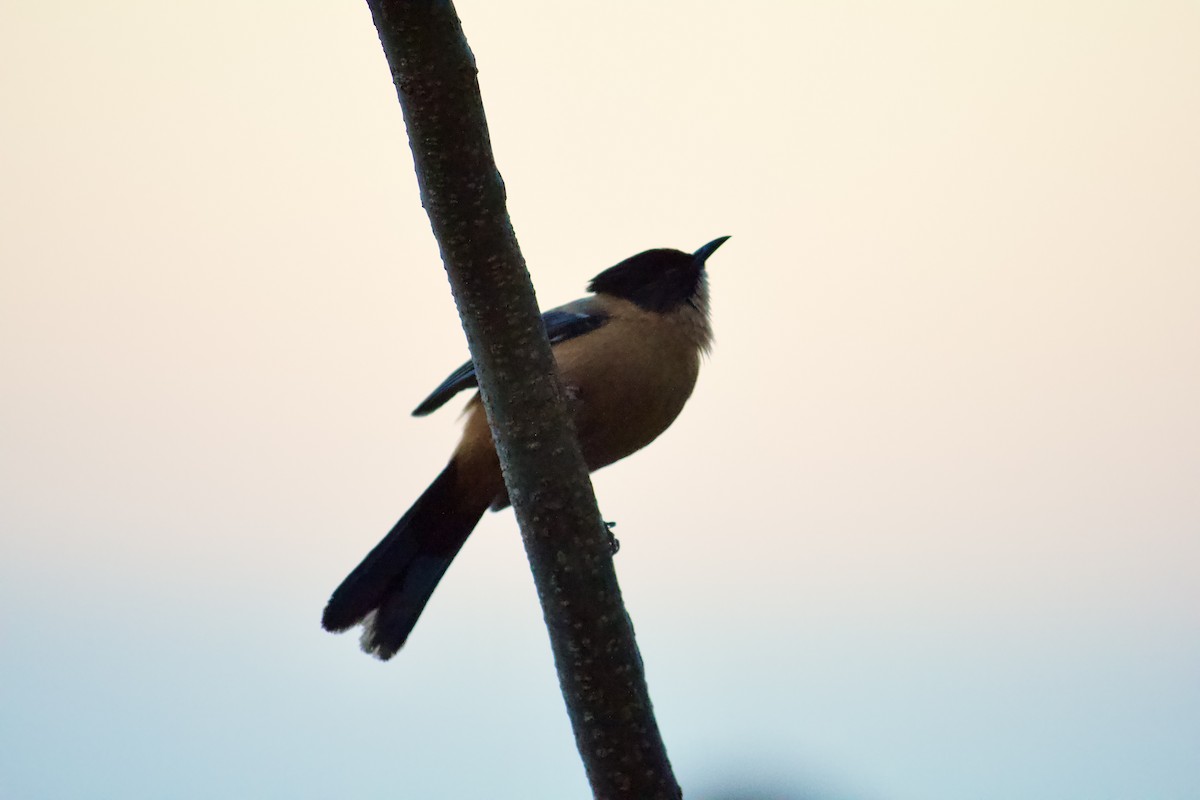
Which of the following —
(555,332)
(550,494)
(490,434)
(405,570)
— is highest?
(555,332)

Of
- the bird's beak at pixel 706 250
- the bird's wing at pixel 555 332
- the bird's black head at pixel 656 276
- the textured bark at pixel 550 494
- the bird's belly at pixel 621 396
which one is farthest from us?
the bird's beak at pixel 706 250

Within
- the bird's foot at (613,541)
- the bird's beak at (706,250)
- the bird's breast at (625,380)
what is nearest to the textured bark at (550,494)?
the bird's foot at (613,541)

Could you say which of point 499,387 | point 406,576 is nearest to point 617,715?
point 499,387

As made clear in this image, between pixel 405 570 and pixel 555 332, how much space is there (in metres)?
0.98

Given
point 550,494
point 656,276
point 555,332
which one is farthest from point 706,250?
point 550,494

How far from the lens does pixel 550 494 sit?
8.08 feet

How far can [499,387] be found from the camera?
2.41 meters

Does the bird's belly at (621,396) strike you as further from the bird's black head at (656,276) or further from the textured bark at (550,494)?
the textured bark at (550,494)

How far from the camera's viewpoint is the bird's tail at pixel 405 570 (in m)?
3.84

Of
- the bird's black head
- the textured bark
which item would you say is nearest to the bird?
the bird's black head

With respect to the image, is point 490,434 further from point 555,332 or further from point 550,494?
point 550,494

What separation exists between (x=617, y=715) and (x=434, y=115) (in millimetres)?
1311

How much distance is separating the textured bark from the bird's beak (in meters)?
2.23

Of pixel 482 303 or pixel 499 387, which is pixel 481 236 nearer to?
pixel 482 303
